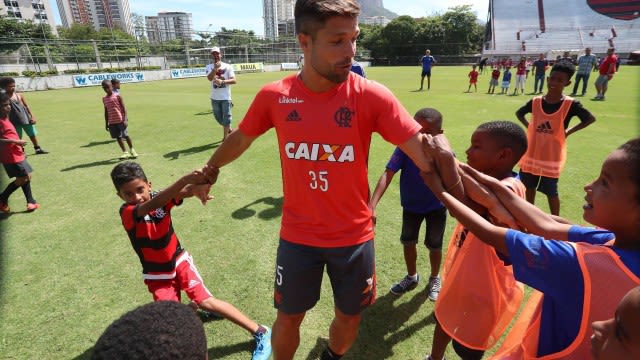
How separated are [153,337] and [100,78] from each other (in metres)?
37.4

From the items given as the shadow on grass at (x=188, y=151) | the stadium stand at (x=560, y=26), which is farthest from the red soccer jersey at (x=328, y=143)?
the stadium stand at (x=560, y=26)

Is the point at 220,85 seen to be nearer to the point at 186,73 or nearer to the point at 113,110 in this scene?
the point at 113,110

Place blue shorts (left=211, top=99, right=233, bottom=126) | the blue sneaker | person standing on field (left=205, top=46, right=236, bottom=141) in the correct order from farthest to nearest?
1. blue shorts (left=211, top=99, right=233, bottom=126)
2. person standing on field (left=205, top=46, right=236, bottom=141)
3. the blue sneaker

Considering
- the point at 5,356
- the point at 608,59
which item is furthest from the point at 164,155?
the point at 608,59

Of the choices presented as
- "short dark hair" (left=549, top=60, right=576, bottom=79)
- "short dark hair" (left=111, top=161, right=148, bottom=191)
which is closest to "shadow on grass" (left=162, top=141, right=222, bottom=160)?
"short dark hair" (left=111, top=161, right=148, bottom=191)

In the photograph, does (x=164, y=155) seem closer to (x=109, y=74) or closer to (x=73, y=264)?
(x=73, y=264)

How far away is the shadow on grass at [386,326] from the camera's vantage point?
3006 mm

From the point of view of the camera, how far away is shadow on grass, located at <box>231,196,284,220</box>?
550cm

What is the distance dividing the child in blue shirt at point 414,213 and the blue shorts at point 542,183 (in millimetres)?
2217

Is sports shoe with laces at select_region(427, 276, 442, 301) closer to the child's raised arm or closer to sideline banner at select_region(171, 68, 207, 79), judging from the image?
the child's raised arm

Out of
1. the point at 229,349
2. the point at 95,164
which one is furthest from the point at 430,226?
the point at 95,164

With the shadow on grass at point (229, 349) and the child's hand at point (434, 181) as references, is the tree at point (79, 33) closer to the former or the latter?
the shadow on grass at point (229, 349)

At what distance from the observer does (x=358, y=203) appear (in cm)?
229

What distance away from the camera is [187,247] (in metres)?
4.67
